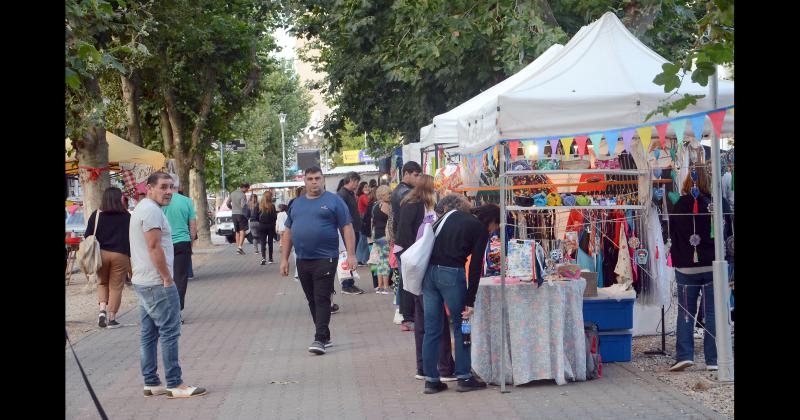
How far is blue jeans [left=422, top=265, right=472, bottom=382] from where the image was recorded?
831 centimetres

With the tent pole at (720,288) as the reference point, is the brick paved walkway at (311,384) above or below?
below

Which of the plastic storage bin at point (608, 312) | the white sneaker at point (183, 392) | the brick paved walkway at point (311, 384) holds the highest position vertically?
the plastic storage bin at point (608, 312)

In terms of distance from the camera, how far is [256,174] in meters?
77.8

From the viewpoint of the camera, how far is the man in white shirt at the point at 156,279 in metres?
8.29

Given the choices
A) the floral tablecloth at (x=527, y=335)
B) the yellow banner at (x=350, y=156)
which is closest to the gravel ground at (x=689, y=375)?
the floral tablecloth at (x=527, y=335)

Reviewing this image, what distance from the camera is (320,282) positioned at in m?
10.7

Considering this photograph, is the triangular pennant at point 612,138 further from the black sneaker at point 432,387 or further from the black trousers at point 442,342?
the black sneaker at point 432,387

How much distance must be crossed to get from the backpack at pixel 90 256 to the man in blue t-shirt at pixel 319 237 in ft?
12.3

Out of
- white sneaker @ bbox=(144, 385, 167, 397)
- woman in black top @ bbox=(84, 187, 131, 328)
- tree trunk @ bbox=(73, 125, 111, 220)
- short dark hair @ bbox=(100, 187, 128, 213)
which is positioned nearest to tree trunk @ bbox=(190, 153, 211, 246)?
tree trunk @ bbox=(73, 125, 111, 220)

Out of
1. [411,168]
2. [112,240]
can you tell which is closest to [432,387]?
[411,168]

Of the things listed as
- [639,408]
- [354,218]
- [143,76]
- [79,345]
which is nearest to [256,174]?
[143,76]
